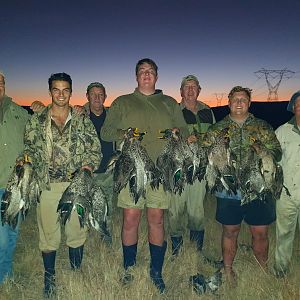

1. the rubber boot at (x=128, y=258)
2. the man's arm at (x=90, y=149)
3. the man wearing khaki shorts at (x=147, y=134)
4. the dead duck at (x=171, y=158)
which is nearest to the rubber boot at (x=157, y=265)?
the man wearing khaki shorts at (x=147, y=134)

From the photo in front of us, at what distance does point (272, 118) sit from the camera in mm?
63688

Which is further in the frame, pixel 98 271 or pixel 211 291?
pixel 98 271

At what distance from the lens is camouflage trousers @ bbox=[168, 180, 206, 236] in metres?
6.46

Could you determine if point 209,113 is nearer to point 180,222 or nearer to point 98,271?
point 180,222

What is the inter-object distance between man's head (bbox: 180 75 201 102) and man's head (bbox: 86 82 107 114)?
1.47 m

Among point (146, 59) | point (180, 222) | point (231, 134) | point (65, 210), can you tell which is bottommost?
point (180, 222)

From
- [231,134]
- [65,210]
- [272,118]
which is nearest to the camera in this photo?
[65,210]

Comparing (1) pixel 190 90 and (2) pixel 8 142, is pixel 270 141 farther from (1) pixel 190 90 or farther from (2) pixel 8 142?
(2) pixel 8 142

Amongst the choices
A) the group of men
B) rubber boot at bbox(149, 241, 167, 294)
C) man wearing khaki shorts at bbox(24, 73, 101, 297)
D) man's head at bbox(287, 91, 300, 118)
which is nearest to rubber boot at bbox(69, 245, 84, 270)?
the group of men

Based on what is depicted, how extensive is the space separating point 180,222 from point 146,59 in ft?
9.50

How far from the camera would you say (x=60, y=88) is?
4.49 m

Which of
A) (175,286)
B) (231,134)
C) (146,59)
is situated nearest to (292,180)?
(231,134)

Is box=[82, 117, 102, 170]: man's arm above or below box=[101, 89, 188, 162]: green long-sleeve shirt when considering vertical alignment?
below

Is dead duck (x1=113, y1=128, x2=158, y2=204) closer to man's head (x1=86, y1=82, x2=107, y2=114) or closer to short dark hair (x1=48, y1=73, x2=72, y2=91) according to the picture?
short dark hair (x1=48, y1=73, x2=72, y2=91)
